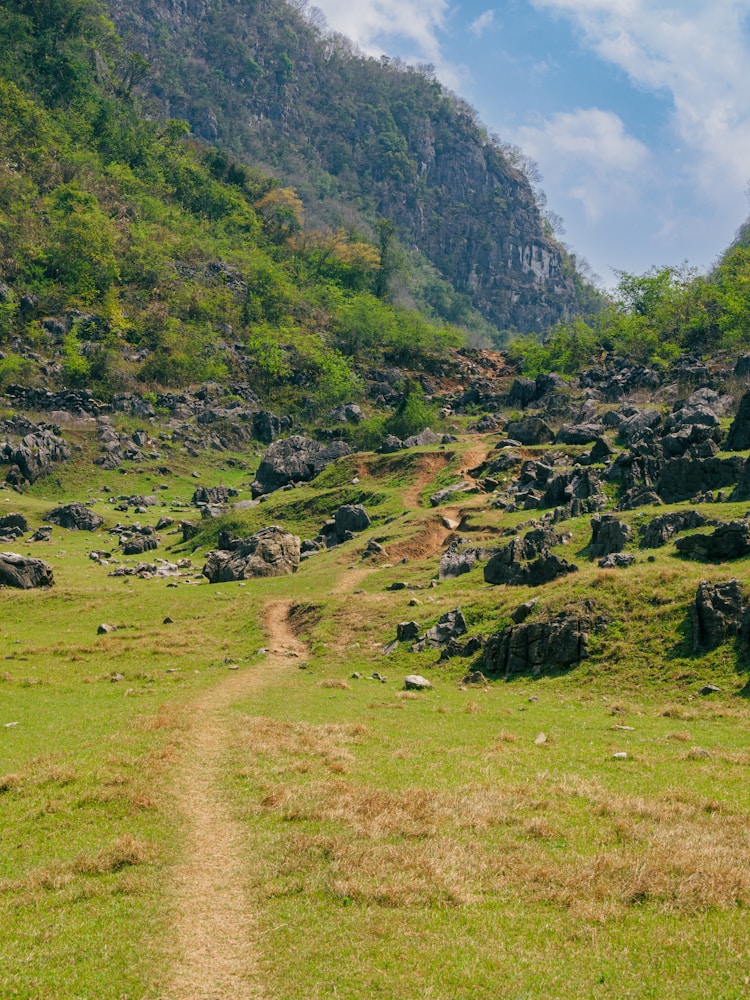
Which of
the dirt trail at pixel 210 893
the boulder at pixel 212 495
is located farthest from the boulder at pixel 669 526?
the boulder at pixel 212 495

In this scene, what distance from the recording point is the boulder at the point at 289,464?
77562mm

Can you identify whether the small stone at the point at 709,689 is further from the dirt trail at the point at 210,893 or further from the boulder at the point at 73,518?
the boulder at the point at 73,518

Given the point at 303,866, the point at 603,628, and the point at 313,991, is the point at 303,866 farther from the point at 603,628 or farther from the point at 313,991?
the point at 603,628

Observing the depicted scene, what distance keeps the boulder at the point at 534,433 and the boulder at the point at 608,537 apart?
116 ft

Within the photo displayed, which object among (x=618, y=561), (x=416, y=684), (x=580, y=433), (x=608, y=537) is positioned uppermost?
(x=580, y=433)

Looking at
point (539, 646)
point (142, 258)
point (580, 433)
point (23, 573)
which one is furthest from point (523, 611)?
point (142, 258)

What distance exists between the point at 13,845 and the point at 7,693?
16.9m

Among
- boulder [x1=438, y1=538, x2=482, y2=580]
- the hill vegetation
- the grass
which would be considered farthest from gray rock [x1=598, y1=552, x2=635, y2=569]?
the hill vegetation

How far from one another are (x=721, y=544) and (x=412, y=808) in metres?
23.3

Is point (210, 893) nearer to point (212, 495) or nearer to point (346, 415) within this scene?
point (212, 495)

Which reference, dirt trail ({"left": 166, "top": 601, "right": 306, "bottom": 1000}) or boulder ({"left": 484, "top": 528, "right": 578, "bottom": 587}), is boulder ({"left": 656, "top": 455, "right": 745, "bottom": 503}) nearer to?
boulder ({"left": 484, "top": 528, "right": 578, "bottom": 587})

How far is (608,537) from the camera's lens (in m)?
38.8

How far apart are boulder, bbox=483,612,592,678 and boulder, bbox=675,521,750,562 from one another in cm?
746

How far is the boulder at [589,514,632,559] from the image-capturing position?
3816cm
